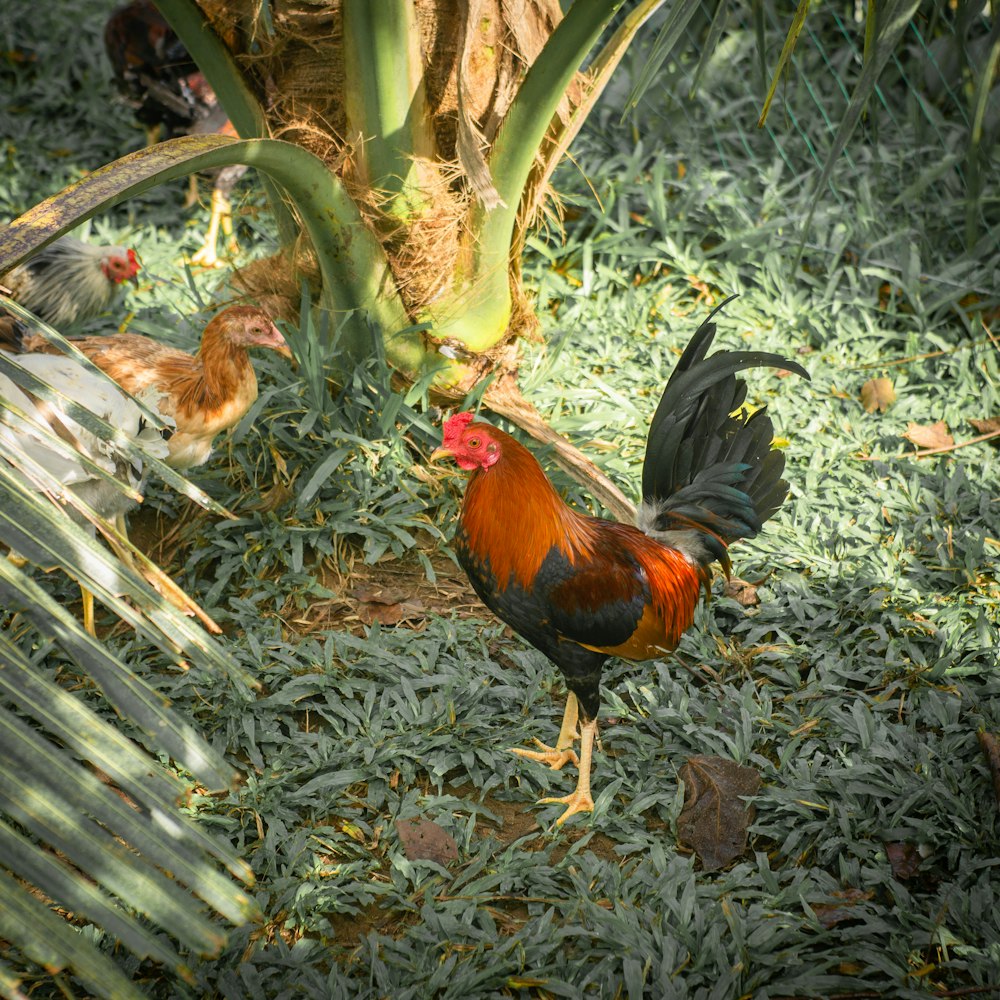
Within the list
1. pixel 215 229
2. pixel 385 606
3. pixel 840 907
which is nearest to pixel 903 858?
pixel 840 907

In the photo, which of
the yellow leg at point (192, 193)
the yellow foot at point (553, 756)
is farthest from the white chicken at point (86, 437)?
the yellow leg at point (192, 193)

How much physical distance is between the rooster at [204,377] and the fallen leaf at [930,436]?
8.58 feet

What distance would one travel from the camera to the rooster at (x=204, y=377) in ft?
10.1

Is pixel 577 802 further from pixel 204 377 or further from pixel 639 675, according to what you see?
pixel 204 377

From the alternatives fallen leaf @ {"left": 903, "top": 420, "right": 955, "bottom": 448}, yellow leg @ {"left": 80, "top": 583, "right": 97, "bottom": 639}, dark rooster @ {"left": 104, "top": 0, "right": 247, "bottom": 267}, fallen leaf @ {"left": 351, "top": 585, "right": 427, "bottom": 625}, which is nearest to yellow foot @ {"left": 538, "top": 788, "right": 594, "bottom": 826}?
fallen leaf @ {"left": 351, "top": 585, "right": 427, "bottom": 625}

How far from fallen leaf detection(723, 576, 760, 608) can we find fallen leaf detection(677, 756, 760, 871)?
2.43ft

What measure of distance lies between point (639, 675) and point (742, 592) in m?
0.53

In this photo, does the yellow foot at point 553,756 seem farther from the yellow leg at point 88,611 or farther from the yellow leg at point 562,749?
the yellow leg at point 88,611

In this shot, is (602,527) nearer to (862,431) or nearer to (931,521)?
(931,521)

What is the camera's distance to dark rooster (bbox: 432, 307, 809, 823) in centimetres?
237

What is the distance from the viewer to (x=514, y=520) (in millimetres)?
2361

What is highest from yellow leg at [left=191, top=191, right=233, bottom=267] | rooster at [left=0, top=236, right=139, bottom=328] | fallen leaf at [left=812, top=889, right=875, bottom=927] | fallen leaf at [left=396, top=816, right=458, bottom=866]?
rooster at [left=0, top=236, right=139, bottom=328]

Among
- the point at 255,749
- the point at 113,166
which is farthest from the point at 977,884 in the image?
the point at 113,166

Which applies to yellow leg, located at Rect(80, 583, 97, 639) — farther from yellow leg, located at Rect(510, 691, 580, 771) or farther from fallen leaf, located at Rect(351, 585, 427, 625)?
yellow leg, located at Rect(510, 691, 580, 771)
